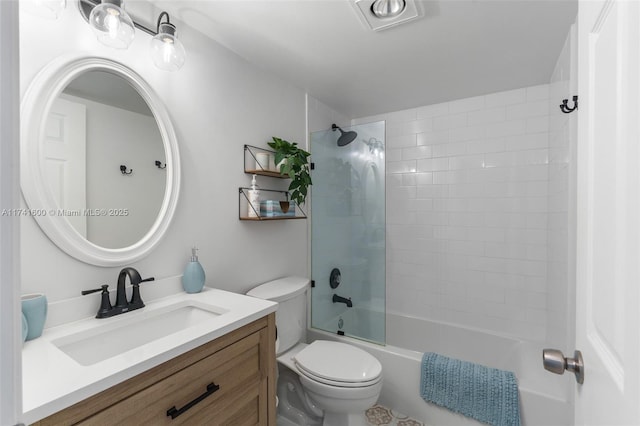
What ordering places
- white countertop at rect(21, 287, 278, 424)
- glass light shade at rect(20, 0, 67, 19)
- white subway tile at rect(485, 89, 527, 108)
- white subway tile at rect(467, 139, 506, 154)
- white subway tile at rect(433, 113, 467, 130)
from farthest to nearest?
white subway tile at rect(433, 113, 467, 130), white subway tile at rect(467, 139, 506, 154), white subway tile at rect(485, 89, 527, 108), glass light shade at rect(20, 0, 67, 19), white countertop at rect(21, 287, 278, 424)

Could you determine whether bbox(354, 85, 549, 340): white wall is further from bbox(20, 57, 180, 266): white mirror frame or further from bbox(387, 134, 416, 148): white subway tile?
bbox(20, 57, 180, 266): white mirror frame

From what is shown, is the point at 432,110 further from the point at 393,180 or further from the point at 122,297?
the point at 122,297

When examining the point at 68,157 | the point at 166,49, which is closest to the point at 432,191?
the point at 166,49

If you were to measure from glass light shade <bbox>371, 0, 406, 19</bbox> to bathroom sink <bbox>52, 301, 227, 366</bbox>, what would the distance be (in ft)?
4.78

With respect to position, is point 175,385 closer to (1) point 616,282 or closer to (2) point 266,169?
(1) point 616,282

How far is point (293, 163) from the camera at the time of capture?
1.85 m

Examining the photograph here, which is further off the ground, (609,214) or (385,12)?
(385,12)

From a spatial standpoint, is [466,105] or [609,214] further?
[466,105]

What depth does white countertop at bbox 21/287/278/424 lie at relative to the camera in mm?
662

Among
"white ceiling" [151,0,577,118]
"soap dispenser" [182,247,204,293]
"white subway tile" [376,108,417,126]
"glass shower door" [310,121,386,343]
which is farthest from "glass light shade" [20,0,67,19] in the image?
"white subway tile" [376,108,417,126]

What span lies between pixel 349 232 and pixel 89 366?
1.77 m

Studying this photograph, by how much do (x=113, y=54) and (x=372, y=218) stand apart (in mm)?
1651

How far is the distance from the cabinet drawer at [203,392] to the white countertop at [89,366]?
70 millimetres

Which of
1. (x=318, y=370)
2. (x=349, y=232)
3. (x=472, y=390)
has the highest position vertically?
(x=349, y=232)
